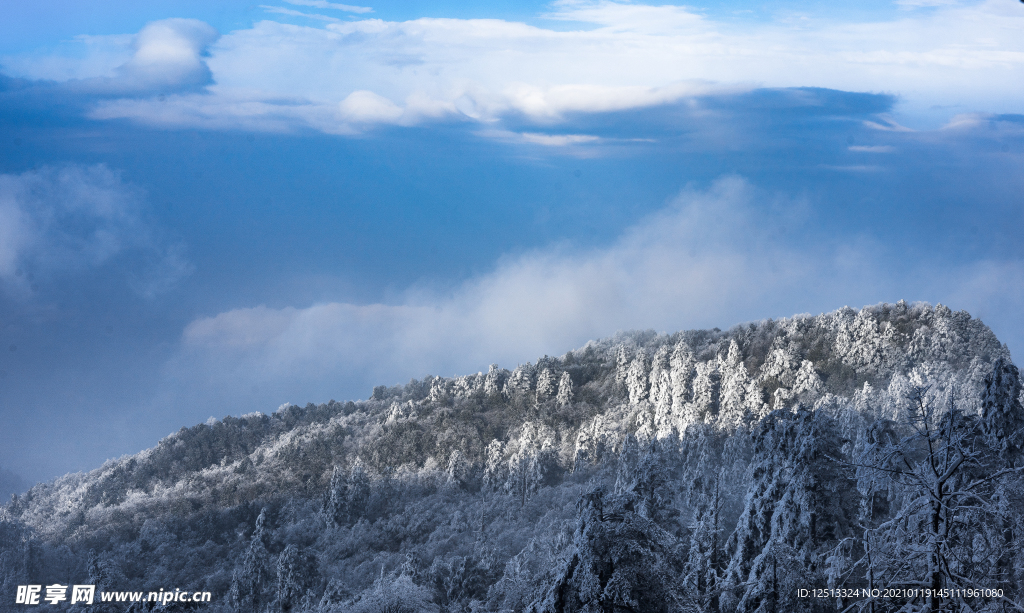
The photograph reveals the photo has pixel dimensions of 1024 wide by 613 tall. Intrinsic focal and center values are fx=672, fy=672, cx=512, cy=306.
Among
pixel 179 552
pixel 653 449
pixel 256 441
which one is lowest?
pixel 179 552

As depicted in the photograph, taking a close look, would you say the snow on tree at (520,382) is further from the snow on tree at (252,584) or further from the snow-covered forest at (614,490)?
the snow on tree at (252,584)

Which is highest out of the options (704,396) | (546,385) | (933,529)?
(546,385)

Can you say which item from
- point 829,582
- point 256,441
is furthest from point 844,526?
point 256,441

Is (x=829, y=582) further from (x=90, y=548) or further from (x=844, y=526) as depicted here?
(x=90, y=548)

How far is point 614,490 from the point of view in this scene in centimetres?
5109

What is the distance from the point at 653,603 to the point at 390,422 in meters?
82.8

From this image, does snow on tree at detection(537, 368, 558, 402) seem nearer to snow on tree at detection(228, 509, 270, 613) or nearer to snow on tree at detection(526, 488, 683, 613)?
snow on tree at detection(228, 509, 270, 613)

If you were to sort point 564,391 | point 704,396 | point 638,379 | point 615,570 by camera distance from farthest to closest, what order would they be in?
point 564,391 < point 638,379 < point 704,396 < point 615,570

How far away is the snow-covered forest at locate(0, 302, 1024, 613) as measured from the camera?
15.3 metres

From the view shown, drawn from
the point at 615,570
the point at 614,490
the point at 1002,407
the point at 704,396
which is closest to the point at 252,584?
the point at 614,490

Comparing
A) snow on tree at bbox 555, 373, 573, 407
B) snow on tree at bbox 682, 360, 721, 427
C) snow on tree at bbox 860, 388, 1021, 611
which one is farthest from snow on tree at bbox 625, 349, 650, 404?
snow on tree at bbox 860, 388, 1021, 611

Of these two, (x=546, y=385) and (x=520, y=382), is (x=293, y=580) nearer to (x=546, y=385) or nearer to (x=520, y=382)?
(x=546, y=385)

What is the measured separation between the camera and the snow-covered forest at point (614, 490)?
15289mm

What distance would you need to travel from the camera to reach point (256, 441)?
102812mm
